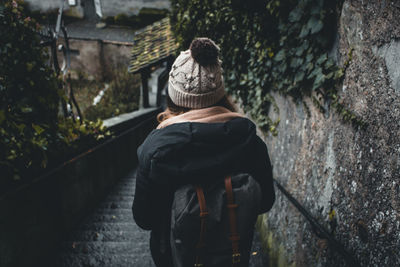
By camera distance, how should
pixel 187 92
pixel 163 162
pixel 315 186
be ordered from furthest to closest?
pixel 315 186 < pixel 187 92 < pixel 163 162

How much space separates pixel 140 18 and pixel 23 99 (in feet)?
57.8

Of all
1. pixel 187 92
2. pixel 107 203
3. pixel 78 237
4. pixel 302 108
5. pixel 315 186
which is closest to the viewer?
pixel 187 92

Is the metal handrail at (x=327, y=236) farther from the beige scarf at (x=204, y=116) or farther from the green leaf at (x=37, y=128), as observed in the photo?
the green leaf at (x=37, y=128)

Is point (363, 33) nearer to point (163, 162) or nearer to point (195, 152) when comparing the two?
point (195, 152)

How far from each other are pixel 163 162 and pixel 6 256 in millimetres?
1811

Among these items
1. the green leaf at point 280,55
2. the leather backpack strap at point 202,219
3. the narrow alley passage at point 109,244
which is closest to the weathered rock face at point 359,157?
the green leaf at point 280,55

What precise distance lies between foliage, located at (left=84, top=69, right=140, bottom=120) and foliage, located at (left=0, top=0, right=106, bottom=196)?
695 cm

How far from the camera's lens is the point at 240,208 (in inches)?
48.3

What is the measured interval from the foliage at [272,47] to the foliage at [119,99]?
5488 millimetres

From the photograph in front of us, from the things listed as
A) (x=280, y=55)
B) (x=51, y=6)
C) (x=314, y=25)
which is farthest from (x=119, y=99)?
(x=51, y=6)

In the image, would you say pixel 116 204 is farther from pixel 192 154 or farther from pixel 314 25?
pixel 314 25

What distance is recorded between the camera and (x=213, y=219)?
1200 millimetres

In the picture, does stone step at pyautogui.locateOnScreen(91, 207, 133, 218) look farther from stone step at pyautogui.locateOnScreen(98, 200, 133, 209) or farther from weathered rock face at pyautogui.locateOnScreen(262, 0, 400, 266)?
weathered rock face at pyautogui.locateOnScreen(262, 0, 400, 266)

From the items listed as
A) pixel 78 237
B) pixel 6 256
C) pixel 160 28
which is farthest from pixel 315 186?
pixel 160 28
